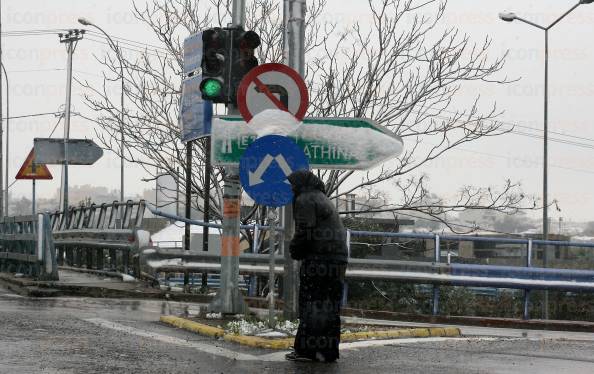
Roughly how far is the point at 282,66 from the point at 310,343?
280cm

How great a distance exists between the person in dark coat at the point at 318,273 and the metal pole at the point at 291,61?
6.07 feet

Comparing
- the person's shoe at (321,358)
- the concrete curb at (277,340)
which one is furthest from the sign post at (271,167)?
the person's shoe at (321,358)

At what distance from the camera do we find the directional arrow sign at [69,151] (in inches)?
967

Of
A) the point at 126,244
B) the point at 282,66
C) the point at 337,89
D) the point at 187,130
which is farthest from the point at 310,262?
the point at 337,89

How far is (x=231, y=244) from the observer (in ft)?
34.4

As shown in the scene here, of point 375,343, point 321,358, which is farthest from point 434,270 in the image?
point 321,358

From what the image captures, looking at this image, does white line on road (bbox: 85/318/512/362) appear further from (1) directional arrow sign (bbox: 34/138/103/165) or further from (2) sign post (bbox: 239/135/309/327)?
(1) directional arrow sign (bbox: 34/138/103/165)

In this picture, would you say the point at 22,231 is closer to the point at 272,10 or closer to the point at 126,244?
the point at 126,244

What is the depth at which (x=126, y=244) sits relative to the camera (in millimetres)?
16062

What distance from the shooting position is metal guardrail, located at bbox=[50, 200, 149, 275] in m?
16.0

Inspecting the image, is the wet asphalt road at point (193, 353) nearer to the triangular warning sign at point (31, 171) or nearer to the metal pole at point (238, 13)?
the metal pole at point (238, 13)

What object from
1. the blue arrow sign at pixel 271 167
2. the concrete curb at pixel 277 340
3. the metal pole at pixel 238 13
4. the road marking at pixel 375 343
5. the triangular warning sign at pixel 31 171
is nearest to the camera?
the road marking at pixel 375 343

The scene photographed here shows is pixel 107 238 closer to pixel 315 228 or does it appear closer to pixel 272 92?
pixel 272 92

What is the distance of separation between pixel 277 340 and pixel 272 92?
235cm
